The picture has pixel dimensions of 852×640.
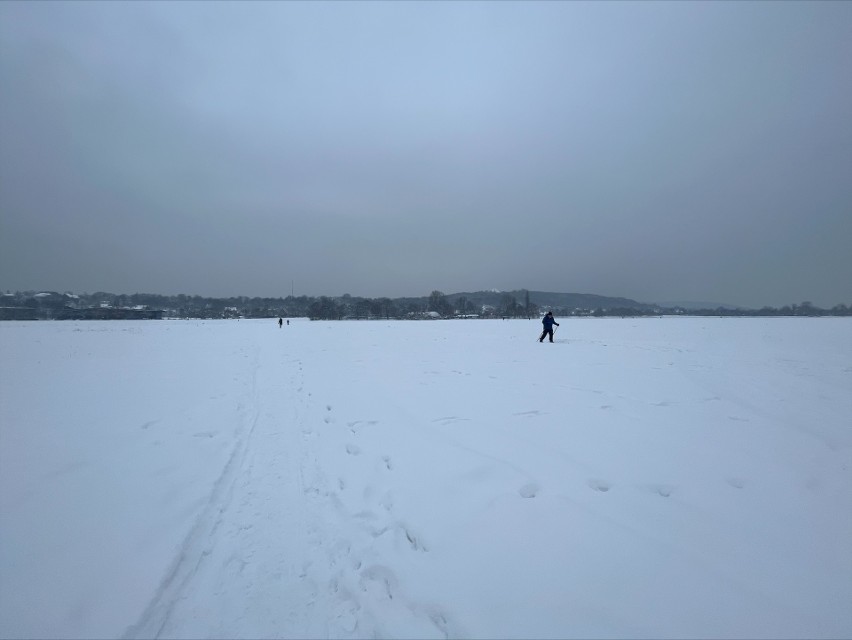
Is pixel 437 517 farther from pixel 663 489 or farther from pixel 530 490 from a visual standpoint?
pixel 663 489

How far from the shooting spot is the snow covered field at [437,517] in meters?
2.59

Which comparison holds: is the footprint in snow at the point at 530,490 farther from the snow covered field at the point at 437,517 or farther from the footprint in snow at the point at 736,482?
the footprint in snow at the point at 736,482

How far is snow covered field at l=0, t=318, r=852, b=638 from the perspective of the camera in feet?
8.48

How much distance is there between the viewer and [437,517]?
144 inches

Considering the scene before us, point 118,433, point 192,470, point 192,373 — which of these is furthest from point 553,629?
point 192,373

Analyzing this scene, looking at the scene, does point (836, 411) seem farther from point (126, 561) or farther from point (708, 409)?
point (126, 561)

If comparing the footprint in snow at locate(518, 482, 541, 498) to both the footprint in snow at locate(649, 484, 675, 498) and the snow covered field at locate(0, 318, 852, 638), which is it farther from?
the footprint in snow at locate(649, 484, 675, 498)

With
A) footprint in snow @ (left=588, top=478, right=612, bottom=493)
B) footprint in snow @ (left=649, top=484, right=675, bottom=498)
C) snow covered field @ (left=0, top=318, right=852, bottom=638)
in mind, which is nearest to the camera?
snow covered field @ (left=0, top=318, right=852, bottom=638)

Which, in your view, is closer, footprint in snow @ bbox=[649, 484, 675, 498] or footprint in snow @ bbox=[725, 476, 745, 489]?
footprint in snow @ bbox=[649, 484, 675, 498]

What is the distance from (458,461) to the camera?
4.72 meters

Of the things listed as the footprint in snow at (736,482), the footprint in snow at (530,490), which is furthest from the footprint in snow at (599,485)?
the footprint in snow at (736,482)

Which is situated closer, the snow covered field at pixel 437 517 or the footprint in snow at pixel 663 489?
the snow covered field at pixel 437 517

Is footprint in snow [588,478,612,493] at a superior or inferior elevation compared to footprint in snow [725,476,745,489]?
inferior

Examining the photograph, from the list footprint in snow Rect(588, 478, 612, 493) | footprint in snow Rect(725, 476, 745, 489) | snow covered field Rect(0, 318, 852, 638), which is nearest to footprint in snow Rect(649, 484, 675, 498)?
snow covered field Rect(0, 318, 852, 638)
